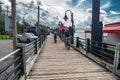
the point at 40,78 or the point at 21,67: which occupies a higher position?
the point at 21,67

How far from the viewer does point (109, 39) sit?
1998 cm

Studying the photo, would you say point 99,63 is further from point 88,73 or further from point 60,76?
point 60,76

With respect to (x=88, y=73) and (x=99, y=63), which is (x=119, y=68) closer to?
(x=88, y=73)

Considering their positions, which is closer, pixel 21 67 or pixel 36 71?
pixel 21 67

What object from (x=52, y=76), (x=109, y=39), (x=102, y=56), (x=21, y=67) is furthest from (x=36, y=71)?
(x=109, y=39)

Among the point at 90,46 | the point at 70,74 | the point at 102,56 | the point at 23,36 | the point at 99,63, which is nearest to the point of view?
the point at 70,74

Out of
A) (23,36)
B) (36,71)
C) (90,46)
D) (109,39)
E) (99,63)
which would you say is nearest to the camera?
(36,71)

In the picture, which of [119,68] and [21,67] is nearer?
[21,67]

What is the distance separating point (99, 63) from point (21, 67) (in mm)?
4515

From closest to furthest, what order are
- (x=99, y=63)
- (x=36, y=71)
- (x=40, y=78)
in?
1. (x=40, y=78)
2. (x=36, y=71)
3. (x=99, y=63)

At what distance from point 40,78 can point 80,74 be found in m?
1.65

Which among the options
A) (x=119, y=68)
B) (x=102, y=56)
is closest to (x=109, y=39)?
(x=102, y=56)

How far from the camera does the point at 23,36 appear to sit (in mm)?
38656

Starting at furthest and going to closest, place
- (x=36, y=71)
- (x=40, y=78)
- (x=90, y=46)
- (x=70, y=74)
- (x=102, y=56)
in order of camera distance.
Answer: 1. (x=90, y=46)
2. (x=102, y=56)
3. (x=36, y=71)
4. (x=70, y=74)
5. (x=40, y=78)
